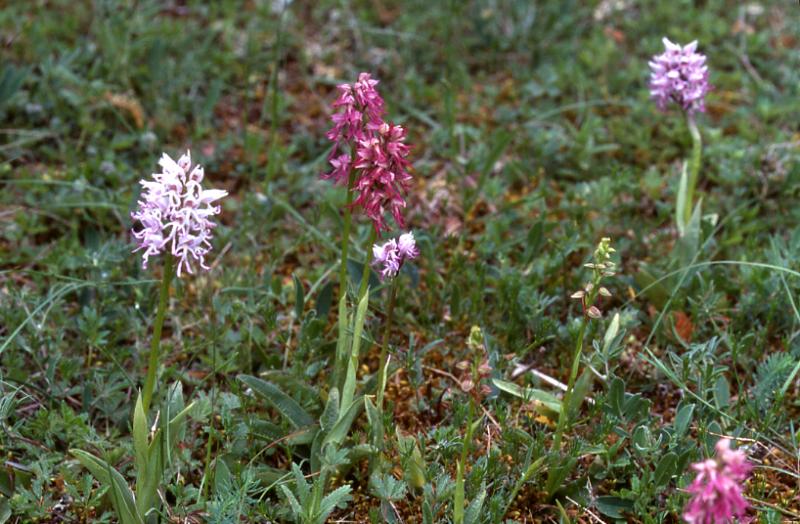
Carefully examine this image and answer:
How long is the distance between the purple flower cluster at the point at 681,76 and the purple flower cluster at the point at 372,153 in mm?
1222

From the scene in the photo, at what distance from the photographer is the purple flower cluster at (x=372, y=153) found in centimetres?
229

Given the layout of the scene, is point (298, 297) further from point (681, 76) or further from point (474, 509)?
point (681, 76)

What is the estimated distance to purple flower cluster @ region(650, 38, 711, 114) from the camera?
308 cm

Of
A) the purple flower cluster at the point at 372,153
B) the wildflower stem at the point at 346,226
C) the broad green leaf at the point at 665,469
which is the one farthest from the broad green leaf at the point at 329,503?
the broad green leaf at the point at 665,469

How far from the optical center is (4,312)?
3.01m

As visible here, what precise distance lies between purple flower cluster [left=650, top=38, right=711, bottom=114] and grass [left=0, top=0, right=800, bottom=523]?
1.65 feet

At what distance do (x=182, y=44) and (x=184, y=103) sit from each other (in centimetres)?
49

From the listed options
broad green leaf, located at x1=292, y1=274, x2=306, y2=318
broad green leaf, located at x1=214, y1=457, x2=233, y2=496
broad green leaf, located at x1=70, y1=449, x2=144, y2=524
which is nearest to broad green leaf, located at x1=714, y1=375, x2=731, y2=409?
broad green leaf, located at x1=292, y1=274, x2=306, y2=318

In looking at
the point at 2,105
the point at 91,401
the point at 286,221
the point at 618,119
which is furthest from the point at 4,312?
the point at 618,119

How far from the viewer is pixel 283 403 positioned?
2.64m

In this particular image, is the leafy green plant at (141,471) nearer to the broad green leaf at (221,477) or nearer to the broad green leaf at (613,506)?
the broad green leaf at (221,477)

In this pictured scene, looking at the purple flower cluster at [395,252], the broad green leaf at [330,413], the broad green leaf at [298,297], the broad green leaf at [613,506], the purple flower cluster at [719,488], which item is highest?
the purple flower cluster at [395,252]

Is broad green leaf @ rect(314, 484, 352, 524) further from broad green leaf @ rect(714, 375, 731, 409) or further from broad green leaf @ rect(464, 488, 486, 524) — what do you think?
broad green leaf @ rect(714, 375, 731, 409)

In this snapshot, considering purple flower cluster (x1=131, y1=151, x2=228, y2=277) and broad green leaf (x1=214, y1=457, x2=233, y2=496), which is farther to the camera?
broad green leaf (x1=214, y1=457, x2=233, y2=496)
